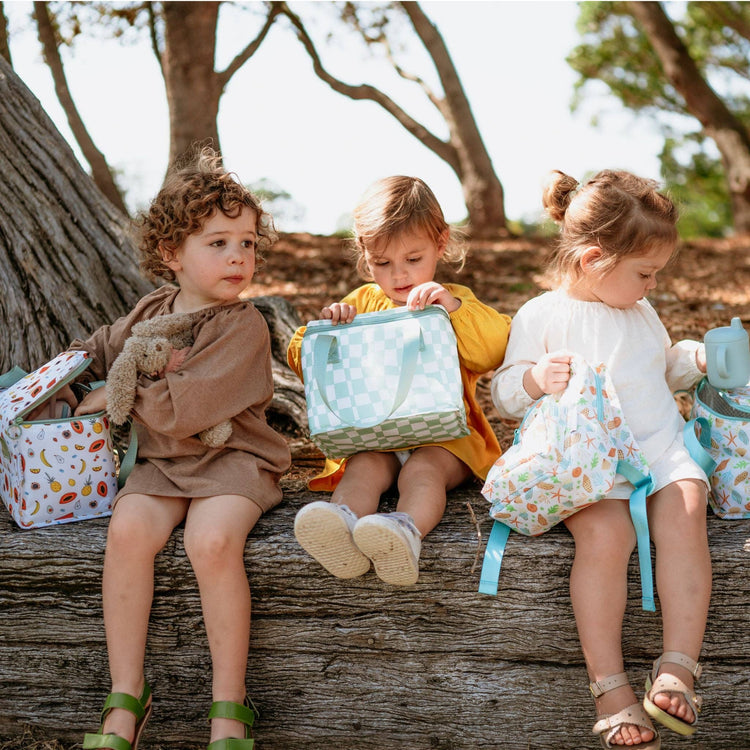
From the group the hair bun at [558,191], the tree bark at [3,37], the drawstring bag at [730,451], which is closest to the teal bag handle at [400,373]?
the hair bun at [558,191]

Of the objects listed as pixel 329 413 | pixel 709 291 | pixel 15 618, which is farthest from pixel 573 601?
pixel 709 291

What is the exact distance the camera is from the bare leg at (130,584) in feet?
8.77

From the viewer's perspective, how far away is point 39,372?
9.95ft

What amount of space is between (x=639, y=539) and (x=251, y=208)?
168 cm

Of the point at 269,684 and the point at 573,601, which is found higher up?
the point at 573,601

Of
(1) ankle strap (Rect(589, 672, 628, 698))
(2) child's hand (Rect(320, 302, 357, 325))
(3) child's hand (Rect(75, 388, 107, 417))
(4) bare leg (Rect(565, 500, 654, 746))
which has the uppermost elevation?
(2) child's hand (Rect(320, 302, 357, 325))

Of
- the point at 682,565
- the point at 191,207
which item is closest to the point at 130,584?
the point at 191,207

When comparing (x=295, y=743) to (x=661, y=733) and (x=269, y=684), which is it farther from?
(x=661, y=733)

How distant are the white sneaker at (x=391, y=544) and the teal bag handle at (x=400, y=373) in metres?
0.40

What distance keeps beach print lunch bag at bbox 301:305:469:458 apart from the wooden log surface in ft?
1.09

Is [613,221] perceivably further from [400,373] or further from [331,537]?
[331,537]

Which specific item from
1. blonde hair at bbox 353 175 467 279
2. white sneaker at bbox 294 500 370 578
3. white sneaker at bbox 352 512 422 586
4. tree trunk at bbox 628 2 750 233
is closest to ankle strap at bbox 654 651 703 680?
white sneaker at bbox 352 512 422 586

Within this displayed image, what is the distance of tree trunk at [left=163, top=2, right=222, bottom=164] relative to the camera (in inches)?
261

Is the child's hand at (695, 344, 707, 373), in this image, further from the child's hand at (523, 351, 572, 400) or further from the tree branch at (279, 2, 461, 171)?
the tree branch at (279, 2, 461, 171)
